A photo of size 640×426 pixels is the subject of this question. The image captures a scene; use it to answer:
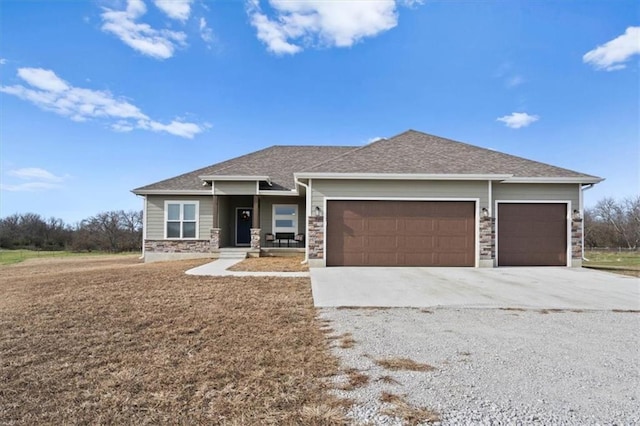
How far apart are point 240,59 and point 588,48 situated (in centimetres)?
1407

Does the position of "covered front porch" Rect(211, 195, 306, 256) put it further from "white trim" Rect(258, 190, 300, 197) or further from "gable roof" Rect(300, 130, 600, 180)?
"gable roof" Rect(300, 130, 600, 180)

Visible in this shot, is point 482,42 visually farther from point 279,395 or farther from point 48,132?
point 48,132

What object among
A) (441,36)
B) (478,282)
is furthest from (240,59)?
(478,282)

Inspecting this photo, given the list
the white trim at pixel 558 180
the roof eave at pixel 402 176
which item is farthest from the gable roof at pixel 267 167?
the white trim at pixel 558 180

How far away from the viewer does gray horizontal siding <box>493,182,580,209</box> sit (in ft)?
38.7

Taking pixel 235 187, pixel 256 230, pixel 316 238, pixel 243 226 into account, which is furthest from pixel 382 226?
pixel 243 226

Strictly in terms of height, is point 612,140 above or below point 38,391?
above

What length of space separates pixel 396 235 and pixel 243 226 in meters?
8.67

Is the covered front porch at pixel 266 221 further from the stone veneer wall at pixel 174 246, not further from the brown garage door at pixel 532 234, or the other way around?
the brown garage door at pixel 532 234

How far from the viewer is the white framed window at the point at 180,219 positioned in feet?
49.5

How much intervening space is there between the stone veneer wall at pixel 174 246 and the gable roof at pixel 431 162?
6.87 metres

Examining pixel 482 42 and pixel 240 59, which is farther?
pixel 240 59

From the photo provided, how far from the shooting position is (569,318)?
5.41 m

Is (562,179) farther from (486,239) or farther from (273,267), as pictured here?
(273,267)
